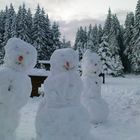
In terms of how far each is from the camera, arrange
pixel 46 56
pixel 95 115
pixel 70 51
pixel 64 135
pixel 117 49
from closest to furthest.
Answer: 1. pixel 64 135
2. pixel 70 51
3. pixel 95 115
4. pixel 46 56
5. pixel 117 49

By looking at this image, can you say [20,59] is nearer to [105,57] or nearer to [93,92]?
[93,92]

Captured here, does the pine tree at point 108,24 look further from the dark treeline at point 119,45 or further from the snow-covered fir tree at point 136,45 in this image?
the snow-covered fir tree at point 136,45

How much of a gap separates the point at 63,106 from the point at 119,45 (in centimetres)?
4611

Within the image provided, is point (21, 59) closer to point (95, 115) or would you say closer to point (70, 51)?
point (70, 51)

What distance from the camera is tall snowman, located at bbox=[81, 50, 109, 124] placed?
1251cm

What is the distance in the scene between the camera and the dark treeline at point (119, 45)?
134ft

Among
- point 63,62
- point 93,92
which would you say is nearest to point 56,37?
point 93,92

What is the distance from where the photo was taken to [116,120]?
13.3 meters

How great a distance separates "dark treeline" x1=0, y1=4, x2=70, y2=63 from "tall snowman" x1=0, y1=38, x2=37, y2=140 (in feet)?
112

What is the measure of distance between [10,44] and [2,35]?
4345cm

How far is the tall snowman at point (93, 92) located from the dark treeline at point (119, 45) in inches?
1063

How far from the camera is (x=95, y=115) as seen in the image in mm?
12492

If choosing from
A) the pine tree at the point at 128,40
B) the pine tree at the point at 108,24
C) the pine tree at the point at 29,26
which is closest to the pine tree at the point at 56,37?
the pine tree at the point at 29,26

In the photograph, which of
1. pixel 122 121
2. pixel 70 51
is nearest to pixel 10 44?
pixel 70 51
